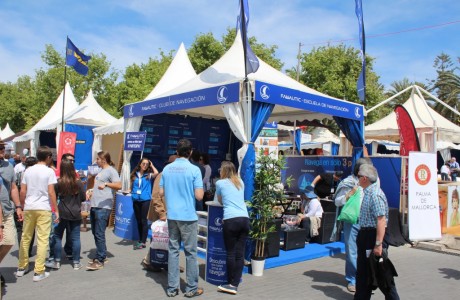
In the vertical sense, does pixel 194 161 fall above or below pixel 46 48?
below

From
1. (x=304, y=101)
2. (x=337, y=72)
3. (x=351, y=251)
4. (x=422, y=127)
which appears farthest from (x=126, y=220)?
(x=337, y=72)

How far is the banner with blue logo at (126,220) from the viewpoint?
7.54 m

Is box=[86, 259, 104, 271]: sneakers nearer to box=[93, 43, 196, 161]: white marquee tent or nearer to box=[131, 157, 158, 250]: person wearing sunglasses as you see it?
box=[131, 157, 158, 250]: person wearing sunglasses

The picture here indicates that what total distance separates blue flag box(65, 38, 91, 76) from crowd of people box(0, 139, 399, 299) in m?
8.46

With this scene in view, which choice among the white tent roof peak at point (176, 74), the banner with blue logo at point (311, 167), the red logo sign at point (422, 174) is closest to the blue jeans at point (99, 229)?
the banner with blue logo at point (311, 167)

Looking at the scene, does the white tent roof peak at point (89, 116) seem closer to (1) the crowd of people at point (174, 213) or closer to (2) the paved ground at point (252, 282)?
(2) the paved ground at point (252, 282)

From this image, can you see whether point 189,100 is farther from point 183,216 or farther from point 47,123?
point 47,123

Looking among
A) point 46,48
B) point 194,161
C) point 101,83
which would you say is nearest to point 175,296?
point 194,161

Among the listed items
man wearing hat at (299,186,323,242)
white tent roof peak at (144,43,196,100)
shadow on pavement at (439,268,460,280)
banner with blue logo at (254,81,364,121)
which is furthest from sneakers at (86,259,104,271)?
white tent roof peak at (144,43,196,100)

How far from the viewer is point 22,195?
16.6 feet

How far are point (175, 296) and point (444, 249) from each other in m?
5.46

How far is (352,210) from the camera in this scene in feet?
16.3

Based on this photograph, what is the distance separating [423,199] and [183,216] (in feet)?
17.8

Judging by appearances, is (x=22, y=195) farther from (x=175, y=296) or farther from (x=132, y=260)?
(x=175, y=296)
